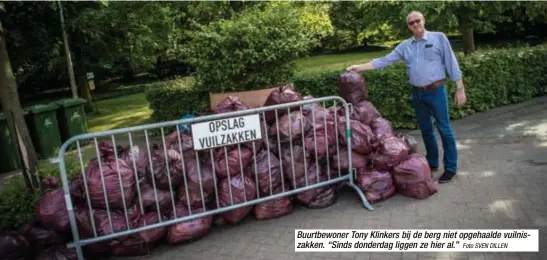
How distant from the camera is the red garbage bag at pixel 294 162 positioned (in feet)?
15.4

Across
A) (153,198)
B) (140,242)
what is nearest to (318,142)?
(153,198)

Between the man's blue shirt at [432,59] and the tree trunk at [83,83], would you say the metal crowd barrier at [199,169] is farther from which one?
the tree trunk at [83,83]

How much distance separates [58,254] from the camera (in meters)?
3.84

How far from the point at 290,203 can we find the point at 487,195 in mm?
2064

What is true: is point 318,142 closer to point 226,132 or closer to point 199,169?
point 226,132

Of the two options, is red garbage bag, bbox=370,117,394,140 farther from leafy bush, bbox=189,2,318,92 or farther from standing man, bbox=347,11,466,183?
leafy bush, bbox=189,2,318,92

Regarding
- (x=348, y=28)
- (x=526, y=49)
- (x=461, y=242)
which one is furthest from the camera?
(x=348, y=28)

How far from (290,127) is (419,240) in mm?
1671

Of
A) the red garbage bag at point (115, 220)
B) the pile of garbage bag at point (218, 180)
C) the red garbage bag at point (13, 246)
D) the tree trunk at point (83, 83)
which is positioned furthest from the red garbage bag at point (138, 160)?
the tree trunk at point (83, 83)

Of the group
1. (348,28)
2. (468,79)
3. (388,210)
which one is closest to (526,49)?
(468,79)

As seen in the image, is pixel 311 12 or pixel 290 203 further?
pixel 311 12

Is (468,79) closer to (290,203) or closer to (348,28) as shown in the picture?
(290,203)

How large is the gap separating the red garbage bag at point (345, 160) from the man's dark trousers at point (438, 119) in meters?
0.96

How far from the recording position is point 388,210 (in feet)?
14.9
